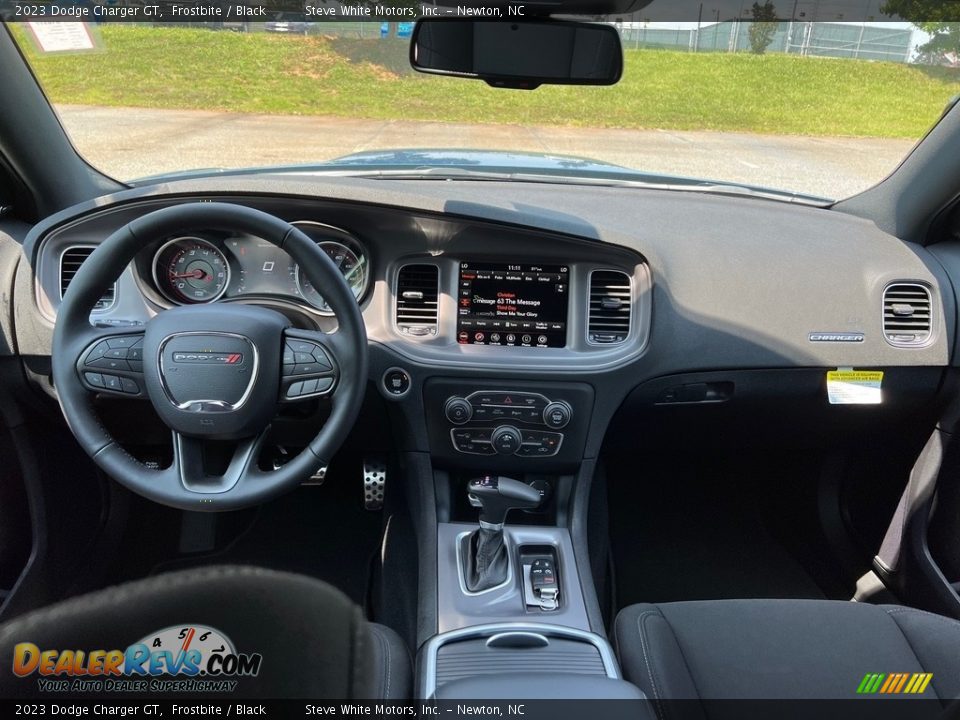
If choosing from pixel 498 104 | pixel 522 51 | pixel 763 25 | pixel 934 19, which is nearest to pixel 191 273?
pixel 522 51

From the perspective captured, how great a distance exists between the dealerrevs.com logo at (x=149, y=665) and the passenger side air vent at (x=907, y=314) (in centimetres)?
230

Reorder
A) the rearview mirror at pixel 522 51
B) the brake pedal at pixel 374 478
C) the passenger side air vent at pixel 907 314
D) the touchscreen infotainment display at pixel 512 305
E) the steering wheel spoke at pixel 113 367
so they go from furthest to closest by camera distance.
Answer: the brake pedal at pixel 374 478
the passenger side air vent at pixel 907 314
the touchscreen infotainment display at pixel 512 305
the rearview mirror at pixel 522 51
the steering wheel spoke at pixel 113 367

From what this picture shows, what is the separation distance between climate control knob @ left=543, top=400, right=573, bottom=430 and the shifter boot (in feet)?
1.35

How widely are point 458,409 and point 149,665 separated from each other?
3.83ft

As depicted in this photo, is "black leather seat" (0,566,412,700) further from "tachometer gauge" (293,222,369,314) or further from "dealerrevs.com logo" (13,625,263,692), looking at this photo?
"tachometer gauge" (293,222,369,314)

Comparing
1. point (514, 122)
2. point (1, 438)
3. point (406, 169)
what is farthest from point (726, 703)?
point (514, 122)

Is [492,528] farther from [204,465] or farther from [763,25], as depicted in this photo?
[763,25]

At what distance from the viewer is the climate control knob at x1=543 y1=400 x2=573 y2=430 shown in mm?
2453

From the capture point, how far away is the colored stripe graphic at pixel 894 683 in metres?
1.79

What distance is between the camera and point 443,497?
8.59 feet

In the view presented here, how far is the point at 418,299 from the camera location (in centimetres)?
242

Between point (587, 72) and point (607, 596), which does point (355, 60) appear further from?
point (607, 596)

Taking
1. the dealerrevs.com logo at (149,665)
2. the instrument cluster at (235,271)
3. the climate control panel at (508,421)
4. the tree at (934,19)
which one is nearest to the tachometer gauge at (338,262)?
the instrument cluster at (235,271)

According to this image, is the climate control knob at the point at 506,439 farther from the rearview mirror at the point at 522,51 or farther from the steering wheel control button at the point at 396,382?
the rearview mirror at the point at 522,51
